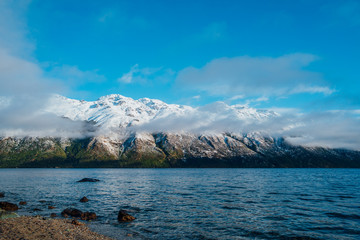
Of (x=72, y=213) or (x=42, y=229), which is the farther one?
(x=72, y=213)

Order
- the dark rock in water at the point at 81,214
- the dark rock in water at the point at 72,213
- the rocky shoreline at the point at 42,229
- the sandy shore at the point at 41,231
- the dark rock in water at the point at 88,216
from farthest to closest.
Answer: the dark rock in water at the point at 72,213, the dark rock in water at the point at 81,214, the dark rock in water at the point at 88,216, the rocky shoreline at the point at 42,229, the sandy shore at the point at 41,231

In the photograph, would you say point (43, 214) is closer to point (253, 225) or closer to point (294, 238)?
point (253, 225)

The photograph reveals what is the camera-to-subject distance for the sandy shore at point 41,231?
27.6 meters

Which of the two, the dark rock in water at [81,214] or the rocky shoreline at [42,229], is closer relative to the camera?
the rocky shoreline at [42,229]

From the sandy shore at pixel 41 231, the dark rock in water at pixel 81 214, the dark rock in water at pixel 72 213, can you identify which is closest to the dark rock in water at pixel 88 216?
the dark rock in water at pixel 81 214

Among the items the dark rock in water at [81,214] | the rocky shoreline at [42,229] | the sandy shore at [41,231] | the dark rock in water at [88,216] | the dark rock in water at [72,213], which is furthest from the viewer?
the dark rock in water at [72,213]

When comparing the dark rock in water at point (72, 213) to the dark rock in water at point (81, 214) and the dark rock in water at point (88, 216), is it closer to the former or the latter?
the dark rock in water at point (81, 214)

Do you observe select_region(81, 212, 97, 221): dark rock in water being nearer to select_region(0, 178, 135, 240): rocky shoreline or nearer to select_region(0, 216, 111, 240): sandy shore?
select_region(0, 178, 135, 240): rocky shoreline

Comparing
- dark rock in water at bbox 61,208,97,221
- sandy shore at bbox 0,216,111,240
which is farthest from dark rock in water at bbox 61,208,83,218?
sandy shore at bbox 0,216,111,240

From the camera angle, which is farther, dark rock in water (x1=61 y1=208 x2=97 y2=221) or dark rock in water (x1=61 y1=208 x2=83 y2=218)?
dark rock in water (x1=61 y1=208 x2=83 y2=218)

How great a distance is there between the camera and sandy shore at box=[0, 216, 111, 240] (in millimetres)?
27609

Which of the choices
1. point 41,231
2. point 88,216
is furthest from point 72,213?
point 41,231

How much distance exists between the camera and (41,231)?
98.9 feet

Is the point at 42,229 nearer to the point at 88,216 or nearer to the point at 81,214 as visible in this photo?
the point at 88,216
